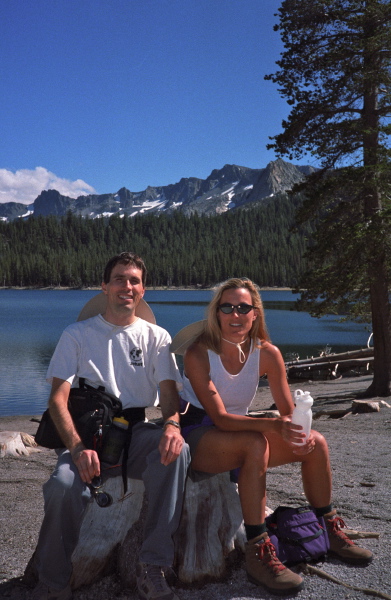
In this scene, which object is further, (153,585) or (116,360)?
(116,360)

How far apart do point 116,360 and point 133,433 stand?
49 centimetres

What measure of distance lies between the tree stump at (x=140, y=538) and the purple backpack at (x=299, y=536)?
0.80 ft

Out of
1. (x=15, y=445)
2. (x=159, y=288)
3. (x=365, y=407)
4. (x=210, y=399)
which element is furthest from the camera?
(x=159, y=288)

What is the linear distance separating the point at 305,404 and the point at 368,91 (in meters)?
10.4

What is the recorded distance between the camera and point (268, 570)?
3111 mm

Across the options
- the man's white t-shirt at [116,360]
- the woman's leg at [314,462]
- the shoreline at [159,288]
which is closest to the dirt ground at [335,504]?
the woman's leg at [314,462]

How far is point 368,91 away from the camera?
1165 centimetres

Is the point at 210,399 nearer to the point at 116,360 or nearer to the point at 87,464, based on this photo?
the point at 116,360

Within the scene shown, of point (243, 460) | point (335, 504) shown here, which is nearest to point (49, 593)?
point (243, 460)

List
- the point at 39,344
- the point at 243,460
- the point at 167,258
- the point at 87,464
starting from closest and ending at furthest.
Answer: the point at 87,464
the point at 243,460
the point at 39,344
the point at 167,258

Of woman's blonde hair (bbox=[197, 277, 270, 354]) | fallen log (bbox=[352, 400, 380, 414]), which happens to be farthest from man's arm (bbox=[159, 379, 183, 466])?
fallen log (bbox=[352, 400, 380, 414])

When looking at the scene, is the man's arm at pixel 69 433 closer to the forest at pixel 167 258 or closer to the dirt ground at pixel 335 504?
the dirt ground at pixel 335 504

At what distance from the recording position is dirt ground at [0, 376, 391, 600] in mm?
3170

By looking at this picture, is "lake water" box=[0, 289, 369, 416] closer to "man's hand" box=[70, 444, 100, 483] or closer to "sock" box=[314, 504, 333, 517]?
"sock" box=[314, 504, 333, 517]
